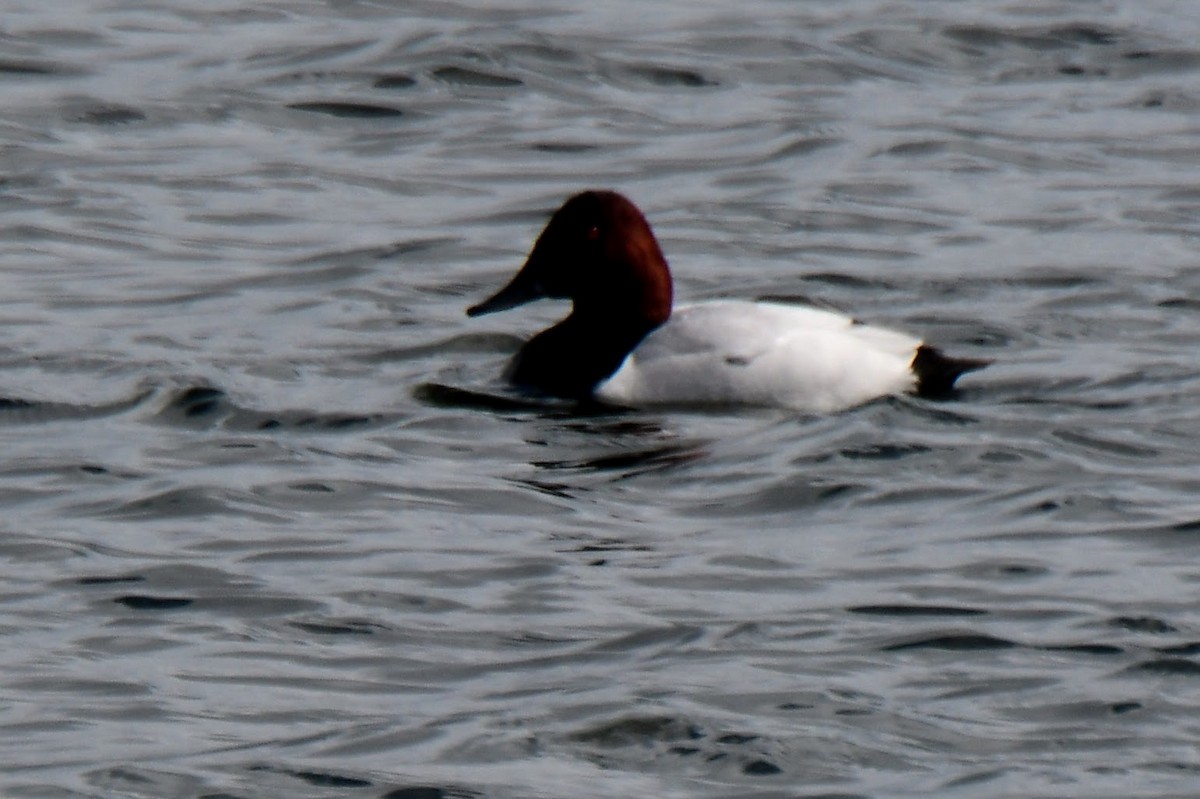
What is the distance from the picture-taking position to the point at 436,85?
14961 mm

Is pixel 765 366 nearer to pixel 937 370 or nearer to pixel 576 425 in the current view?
pixel 937 370

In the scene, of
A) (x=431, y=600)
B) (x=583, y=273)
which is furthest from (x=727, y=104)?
(x=431, y=600)

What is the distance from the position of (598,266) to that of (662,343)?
1.95 ft

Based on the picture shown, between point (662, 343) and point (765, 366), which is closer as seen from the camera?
point (765, 366)

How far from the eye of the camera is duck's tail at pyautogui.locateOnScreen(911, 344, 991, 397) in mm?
9391

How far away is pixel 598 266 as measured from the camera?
Answer: 10.1m

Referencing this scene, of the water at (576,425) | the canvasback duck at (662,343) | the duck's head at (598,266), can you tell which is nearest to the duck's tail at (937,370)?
the canvasback duck at (662,343)

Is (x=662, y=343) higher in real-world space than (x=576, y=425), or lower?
higher

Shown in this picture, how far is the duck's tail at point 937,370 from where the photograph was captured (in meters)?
9.39

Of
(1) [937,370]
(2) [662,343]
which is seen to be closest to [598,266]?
(2) [662,343]

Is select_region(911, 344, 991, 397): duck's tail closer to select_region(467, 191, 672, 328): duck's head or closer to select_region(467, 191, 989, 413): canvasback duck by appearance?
select_region(467, 191, 989, 413): canvasback duck

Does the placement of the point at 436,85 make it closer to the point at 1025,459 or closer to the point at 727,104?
the point at 727,104

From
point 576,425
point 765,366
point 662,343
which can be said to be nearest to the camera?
point 576,425

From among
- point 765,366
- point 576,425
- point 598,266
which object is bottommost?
point 576,425
